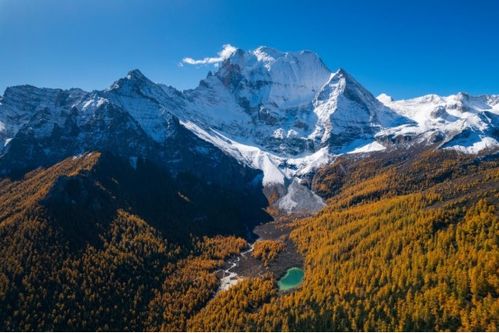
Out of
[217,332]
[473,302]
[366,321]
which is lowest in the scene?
[217,332]

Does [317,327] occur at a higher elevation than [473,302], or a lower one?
lower

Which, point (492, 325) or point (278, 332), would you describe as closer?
point (492, 325)

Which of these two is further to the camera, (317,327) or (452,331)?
(317,327)

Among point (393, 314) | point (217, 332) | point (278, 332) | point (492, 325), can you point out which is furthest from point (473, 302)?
point (217, 332)

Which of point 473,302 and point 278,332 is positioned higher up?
point 473,302

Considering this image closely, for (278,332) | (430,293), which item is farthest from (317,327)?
(430,293)

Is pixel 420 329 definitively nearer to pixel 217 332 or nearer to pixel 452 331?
pixel 452 331

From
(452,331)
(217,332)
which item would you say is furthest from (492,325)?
(217,332)

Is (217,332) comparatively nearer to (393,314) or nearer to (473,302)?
(393,314)
